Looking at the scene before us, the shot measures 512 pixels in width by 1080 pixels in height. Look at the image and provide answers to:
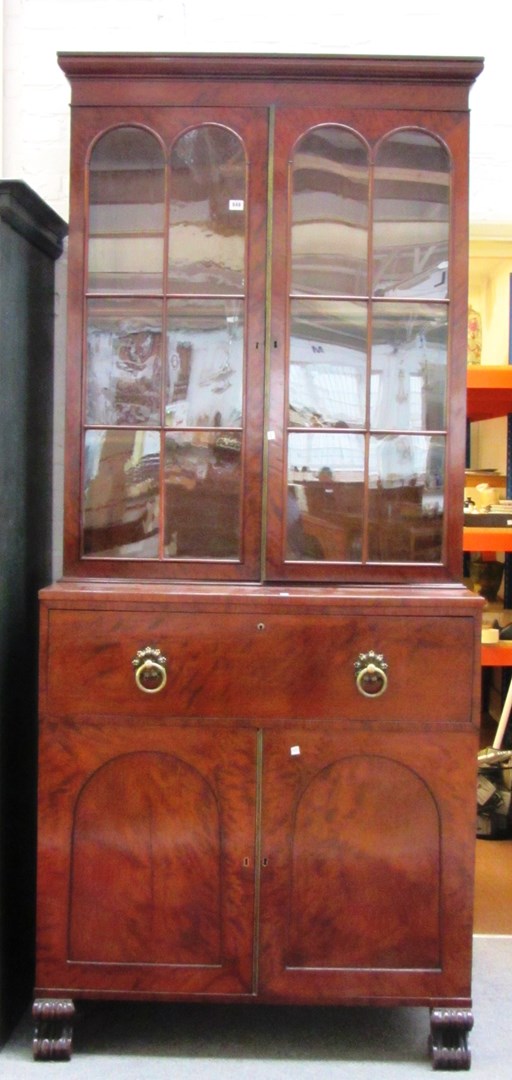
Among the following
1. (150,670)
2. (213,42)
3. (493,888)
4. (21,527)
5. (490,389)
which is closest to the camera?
(150,670)

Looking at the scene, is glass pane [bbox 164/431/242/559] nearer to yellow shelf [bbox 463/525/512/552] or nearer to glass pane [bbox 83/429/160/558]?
glass pane [bbox 83/429/160/558]

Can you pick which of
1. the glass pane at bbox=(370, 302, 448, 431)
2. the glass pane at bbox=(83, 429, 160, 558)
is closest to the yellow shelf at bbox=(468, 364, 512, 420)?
the glass pane at bbox=(370, 302, 448, 431)

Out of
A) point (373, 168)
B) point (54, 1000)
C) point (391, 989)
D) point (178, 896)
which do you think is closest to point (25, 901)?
point (54, 1000)

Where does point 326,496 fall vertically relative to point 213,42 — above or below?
below

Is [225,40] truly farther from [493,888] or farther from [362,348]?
[493,888]

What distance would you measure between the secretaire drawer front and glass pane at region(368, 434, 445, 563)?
0.55ft

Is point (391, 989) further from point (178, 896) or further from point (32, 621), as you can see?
point (32, 621)

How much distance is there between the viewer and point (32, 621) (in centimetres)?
250

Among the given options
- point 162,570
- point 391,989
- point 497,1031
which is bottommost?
point 497,1031

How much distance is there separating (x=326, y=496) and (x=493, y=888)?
1.59m

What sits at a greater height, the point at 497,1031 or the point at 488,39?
the point at 488,39

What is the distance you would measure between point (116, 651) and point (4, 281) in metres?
0.80

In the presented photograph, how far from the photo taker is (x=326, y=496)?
225 centimetres

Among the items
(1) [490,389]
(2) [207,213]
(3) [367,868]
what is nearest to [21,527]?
(2) [207,213]
